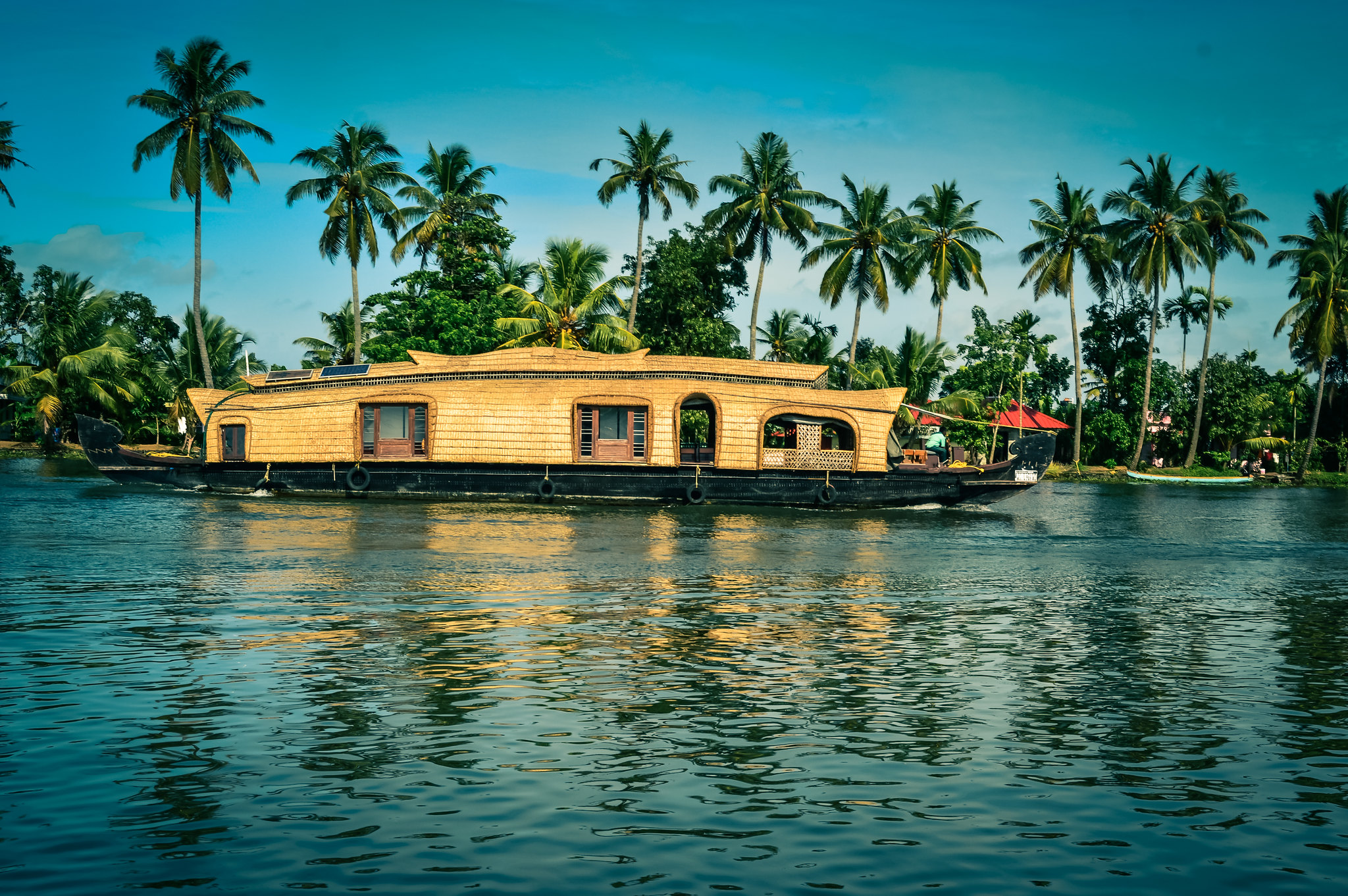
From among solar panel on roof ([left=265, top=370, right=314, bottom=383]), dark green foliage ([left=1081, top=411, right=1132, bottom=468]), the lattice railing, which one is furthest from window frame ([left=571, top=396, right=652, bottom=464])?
dark green foliage ([left=1081, top=411, right=1132, bottom=468])

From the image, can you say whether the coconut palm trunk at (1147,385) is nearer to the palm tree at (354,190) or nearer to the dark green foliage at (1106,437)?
the dark green foliage at (1106,437)

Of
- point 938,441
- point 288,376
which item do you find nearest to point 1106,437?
point 938,441

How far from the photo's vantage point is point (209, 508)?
2297 cm

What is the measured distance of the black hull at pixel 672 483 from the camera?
2558 centimetres

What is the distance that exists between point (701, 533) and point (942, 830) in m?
14.6

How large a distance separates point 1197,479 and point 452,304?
32.9m

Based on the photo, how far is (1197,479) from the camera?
148ft

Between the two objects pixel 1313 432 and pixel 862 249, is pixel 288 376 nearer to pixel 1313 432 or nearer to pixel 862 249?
pixel 862 249

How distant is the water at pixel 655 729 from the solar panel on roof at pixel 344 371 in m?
12.6

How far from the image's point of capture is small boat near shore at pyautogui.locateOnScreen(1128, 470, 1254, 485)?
149 ft

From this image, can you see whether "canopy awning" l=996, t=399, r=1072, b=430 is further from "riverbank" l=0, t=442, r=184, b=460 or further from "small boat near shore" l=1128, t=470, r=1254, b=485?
"riverbank" l=0, t=442, r=184, b=460

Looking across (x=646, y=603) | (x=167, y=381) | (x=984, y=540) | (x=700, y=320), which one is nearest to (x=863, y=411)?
(x=984, y=540)

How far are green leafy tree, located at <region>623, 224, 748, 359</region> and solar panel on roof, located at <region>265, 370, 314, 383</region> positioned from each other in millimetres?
16818

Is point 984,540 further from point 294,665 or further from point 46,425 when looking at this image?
point 46,425
